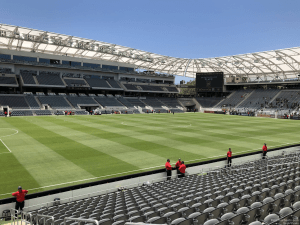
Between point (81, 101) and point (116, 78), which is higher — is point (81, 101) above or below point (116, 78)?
below

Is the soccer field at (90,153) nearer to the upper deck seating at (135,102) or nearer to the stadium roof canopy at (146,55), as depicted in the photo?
the stadium roof canopy at (146,55)

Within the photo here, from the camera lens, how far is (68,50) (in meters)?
66.1

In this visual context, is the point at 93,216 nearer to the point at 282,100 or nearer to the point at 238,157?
the point at 238,157

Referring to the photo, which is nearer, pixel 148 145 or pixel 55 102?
pixel 148 145

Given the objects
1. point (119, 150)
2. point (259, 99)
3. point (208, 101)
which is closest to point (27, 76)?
point (119, 150)

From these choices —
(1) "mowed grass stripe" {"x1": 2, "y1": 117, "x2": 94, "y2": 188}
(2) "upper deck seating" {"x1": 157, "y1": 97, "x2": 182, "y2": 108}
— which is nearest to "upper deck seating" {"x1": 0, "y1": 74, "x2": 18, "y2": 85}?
Answer: (1) "mowed grass stripe" {"x1": 2, "y1": 117, "x2": 94, "y2": 188}

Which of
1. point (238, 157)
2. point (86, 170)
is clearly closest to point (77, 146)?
point (86, 170)

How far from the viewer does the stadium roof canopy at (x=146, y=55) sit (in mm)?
52469

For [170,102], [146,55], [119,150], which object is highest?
[146,55]

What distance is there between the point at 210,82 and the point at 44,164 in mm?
75151

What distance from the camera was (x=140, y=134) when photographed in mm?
28656

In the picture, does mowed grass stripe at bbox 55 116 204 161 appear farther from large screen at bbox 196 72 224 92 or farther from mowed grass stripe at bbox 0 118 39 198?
large screen at bbox 196 72 224 92

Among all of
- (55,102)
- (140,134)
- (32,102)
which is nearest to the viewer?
(140,134)

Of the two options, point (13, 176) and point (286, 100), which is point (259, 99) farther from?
point (13, 176)
